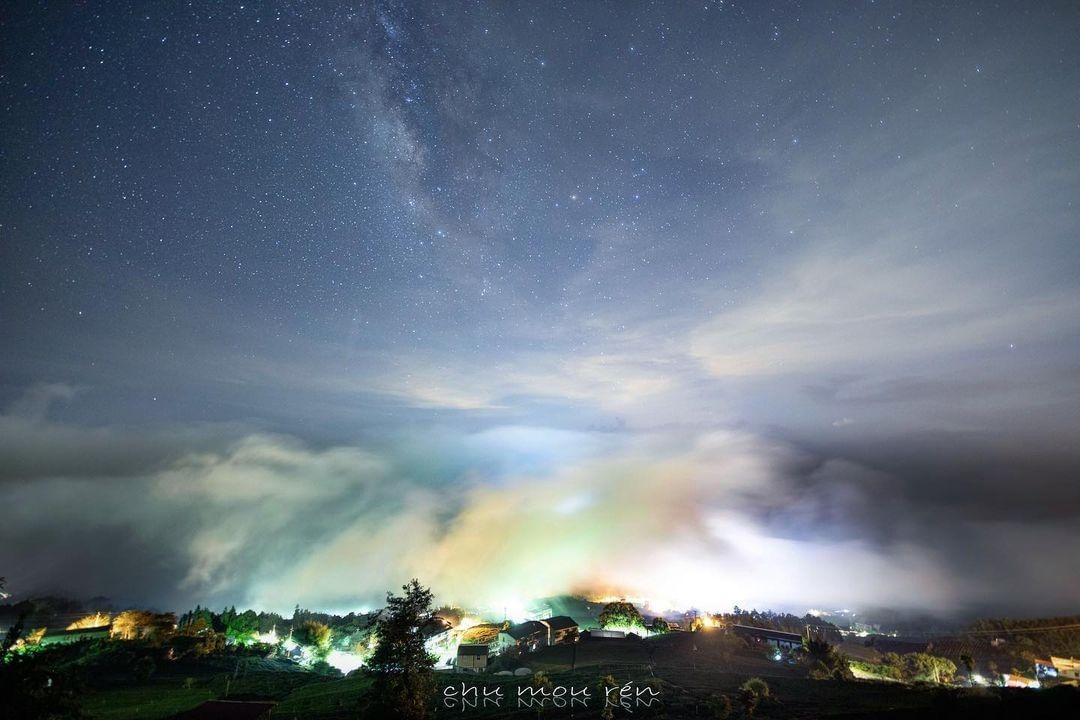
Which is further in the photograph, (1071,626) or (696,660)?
(1071,626)

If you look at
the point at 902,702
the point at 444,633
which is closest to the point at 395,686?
the point at 902,702

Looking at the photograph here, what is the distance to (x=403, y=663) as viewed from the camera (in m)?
33.9

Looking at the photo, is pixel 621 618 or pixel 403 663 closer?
pixel 403 663

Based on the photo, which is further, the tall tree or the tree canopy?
the tree canopy

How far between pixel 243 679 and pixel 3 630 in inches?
2805

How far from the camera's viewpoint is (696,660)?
64.4m

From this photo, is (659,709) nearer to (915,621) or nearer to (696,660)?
(696,660)

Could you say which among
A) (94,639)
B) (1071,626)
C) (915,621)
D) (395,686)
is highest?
(395,686)

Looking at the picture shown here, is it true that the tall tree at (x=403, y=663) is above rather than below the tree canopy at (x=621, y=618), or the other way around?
above

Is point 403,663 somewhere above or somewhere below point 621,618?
above

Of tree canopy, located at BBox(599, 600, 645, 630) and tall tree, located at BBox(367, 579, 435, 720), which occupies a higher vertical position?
tall tree, located at BBox(367, 579, 435, 720)

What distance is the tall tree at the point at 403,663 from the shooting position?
1291 inches

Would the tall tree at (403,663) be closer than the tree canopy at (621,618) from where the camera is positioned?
Yes

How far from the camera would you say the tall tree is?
32781mm
